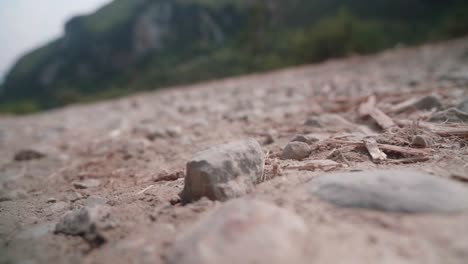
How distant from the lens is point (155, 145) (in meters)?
1.84

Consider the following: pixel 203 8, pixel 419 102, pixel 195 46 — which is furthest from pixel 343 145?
pixel 203 8

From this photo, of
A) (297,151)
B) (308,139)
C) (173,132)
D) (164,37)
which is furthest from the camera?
(164,37)

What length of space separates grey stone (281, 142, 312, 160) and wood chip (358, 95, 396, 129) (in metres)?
0.45

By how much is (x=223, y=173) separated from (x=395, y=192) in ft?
1.42

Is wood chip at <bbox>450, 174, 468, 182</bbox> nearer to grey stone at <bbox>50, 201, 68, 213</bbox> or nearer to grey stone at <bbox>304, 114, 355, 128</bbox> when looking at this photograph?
grey stone at <bbox>304, 114, 355, 128</bbox>

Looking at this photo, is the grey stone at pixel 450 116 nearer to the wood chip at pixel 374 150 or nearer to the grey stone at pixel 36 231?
the wood chip at pixel 374 150

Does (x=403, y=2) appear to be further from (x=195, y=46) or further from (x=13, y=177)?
(x=13, y=177)

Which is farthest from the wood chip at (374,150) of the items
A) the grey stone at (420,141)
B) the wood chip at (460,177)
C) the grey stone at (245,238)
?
the grey stone at (245,238)

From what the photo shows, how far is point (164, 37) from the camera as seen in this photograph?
50.4 metres

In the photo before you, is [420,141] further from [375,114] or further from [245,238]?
[245,238]

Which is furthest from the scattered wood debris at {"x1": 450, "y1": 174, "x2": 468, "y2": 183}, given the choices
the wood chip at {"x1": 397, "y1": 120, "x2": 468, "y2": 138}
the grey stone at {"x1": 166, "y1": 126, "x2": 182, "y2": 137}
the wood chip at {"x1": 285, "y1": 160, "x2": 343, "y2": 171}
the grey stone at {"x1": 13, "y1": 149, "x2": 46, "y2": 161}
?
the grey stone at {"x1": 13, "y1": 149, "x2": 46, "y2": 161}

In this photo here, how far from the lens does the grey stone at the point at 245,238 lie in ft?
1.82

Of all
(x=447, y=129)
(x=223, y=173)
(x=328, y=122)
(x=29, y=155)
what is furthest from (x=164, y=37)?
(x=223, y=173)

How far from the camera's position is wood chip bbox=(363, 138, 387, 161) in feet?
3.40
